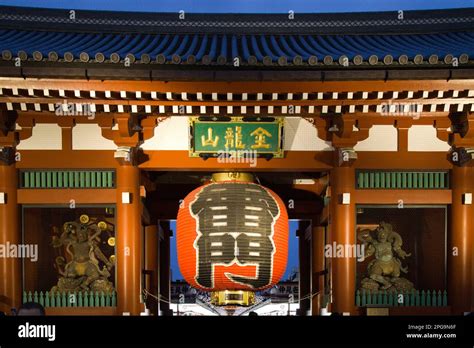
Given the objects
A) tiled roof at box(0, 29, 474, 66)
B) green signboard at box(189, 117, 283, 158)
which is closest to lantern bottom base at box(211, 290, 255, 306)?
green signboard at box(189, 117, 283, 158)

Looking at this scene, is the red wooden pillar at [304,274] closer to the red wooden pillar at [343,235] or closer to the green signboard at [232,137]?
the red wooden pillar at [343,235]

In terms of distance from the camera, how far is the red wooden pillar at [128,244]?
12.3 m

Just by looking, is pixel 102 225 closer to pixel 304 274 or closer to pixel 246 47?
pixel 246 47

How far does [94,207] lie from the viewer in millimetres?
12570

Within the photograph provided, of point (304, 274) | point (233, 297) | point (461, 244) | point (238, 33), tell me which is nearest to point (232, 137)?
point (233, 297)

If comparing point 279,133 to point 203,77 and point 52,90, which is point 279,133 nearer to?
point 203,77

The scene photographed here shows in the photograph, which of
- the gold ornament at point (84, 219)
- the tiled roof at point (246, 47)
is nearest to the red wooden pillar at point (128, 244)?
the gold ornament at point (84, 219)

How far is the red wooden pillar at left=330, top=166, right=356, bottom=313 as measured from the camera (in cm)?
1236

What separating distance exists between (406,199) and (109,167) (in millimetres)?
4294

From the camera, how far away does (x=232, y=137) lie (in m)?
12.5

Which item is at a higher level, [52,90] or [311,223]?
[52,90]
